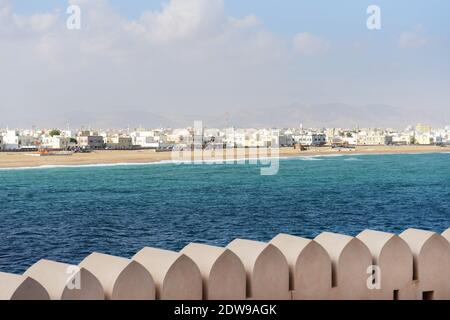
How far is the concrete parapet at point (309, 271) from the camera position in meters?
5.98

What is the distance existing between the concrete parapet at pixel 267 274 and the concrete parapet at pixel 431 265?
148cm

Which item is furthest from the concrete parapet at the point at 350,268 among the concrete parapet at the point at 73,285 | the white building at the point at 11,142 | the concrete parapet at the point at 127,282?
the white building at the point at 11,142

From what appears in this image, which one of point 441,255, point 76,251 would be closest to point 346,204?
point 76,251

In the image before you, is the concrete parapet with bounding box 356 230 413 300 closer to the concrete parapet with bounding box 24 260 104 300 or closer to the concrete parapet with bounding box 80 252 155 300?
the concrete parapet with bounding box 80 252 155 300

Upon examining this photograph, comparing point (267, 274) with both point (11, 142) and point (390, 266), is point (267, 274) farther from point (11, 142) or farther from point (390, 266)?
point (11, 142)

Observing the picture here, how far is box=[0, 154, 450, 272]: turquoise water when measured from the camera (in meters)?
29.6

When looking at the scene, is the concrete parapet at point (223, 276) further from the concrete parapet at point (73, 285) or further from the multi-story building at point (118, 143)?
the multi-story building at point (118, 143)

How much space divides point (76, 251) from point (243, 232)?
9.39 metres

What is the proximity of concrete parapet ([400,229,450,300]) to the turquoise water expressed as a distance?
18372 mm

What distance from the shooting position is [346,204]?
155ft

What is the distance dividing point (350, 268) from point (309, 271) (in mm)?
472
